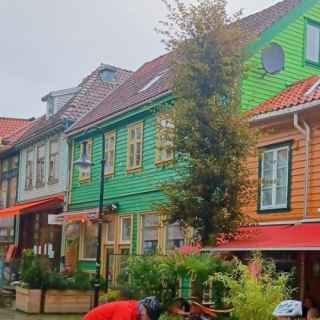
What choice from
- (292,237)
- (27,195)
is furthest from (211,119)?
(27,195)

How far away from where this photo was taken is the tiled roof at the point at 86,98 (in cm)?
2722

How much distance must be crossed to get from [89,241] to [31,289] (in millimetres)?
6393

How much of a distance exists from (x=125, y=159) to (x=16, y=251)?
37.8 ft

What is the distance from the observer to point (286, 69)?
19172 mm

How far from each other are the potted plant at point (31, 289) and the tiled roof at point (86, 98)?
904 centimetres

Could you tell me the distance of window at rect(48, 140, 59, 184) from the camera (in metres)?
27.8

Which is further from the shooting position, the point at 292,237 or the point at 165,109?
the point at 165,109

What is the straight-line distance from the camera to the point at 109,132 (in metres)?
23.7

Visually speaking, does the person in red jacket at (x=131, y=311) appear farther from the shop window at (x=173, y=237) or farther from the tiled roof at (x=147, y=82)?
the shop window at (x=173, y=237)

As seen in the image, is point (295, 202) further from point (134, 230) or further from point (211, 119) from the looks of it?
point (134, 230)

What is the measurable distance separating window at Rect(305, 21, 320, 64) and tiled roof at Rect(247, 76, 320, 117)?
1363 millimetres

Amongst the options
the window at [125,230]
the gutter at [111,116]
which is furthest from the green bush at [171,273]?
the window at [125,230]

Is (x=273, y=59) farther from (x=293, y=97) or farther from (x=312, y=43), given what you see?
(x=293, y=97)

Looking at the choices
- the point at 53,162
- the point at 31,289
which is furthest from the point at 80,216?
the point at 53,162
